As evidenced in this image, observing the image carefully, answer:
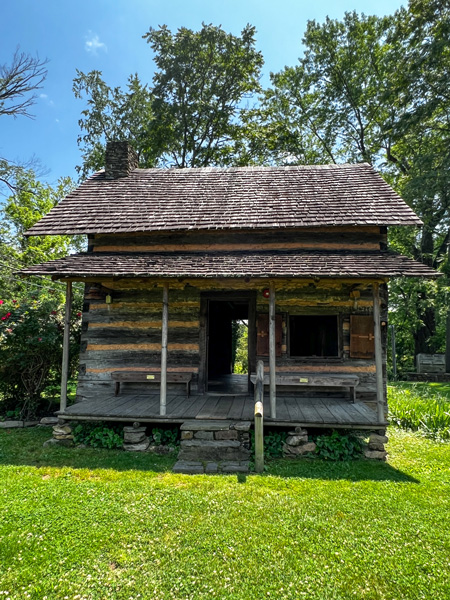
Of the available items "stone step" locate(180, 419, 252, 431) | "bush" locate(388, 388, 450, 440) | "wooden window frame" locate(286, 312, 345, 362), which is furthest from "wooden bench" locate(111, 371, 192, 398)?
"bush" locate(388, 388, 450, 440)

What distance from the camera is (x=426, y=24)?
1556 cm

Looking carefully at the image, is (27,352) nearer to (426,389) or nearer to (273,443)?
(273,443)

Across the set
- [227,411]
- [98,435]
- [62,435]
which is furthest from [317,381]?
[62,435]

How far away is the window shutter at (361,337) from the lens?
308 inches

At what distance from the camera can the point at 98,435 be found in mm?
6383

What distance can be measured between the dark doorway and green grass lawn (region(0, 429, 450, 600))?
3188mm

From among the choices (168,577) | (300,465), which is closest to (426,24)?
(300,465)

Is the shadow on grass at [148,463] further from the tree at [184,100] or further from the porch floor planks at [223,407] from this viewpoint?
the tree at [184,100]

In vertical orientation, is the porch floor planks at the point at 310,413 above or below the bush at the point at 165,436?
above

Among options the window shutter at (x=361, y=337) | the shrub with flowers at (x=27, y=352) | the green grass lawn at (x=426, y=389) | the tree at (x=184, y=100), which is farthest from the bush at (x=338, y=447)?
the tree at (x=184, y=100)

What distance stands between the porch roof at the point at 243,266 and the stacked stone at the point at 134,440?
2.92 metres

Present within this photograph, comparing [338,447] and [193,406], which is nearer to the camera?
[338,447]

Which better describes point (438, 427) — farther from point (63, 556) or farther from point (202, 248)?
point (63, 556)

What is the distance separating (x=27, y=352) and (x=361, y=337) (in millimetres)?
7944
